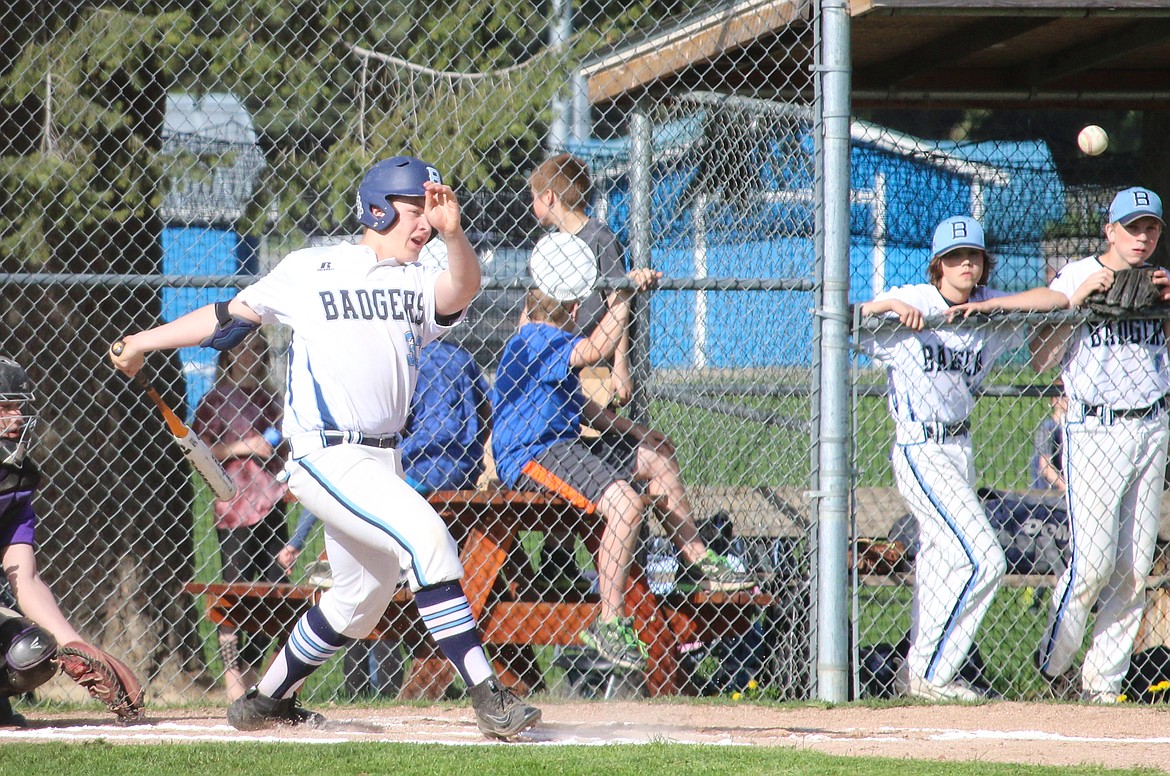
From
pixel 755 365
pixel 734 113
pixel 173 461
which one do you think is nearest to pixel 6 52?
pixel 173 461

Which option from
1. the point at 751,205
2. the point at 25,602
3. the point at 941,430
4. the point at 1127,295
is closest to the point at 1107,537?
the point at 941,430

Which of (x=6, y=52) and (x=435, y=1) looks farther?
(x=435, y=1)

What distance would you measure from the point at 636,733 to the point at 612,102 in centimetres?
309

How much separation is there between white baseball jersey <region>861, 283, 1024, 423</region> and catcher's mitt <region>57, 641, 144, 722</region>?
9.88 ft

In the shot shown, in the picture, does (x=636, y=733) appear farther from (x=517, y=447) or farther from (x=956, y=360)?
(x=956, y=360)

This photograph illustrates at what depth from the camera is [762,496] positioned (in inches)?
228

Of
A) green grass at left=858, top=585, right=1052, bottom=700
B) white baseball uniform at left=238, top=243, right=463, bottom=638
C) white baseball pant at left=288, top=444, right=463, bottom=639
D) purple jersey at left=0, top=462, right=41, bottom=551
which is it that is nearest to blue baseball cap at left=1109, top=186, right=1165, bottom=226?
green grass at left=858, top=585, right=1052, bottom=700

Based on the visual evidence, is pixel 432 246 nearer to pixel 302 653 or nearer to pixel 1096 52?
pixel 302 653

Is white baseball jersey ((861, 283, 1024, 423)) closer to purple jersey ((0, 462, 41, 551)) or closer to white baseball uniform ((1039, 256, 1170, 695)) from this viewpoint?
white baseball uniform ((1039, 256, 1170, 695))

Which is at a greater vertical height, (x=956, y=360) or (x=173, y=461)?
(x=956, y=360)

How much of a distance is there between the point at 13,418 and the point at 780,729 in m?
2.81

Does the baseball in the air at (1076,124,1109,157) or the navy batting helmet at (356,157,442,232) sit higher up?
the baseball in the air at (1076,124,1109,157)

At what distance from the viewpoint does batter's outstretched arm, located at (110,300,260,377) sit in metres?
4.07

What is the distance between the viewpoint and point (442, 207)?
3.75m
